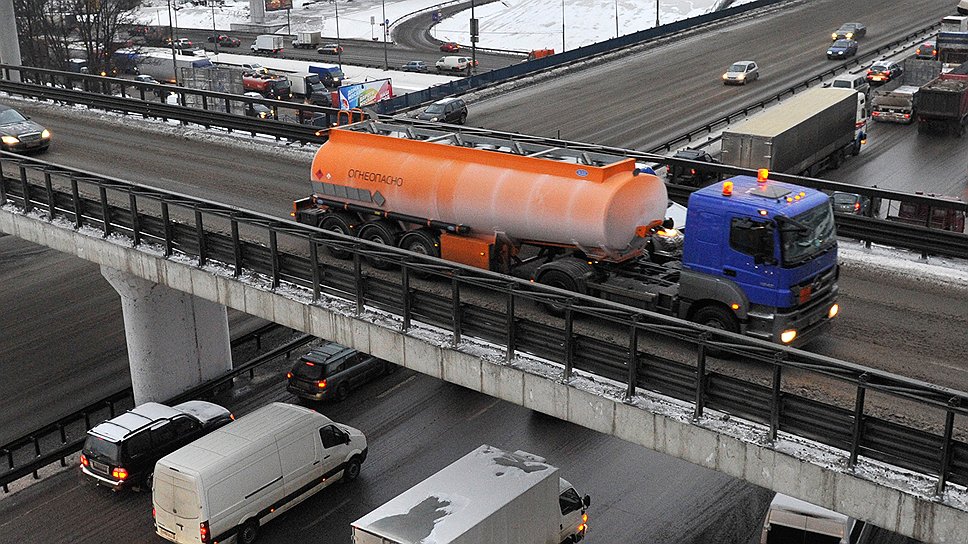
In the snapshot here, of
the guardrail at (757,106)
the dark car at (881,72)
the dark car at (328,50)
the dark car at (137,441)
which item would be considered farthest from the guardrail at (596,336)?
the dark car at (328,50)

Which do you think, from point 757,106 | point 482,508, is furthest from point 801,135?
point 482,508

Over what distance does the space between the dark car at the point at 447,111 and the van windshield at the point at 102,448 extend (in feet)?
88.2

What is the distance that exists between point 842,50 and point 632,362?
2075 inches

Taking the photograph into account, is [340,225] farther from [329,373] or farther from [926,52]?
[926,52]

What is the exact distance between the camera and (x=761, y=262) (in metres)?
15.7

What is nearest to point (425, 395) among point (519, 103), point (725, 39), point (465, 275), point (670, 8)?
point (465, 275)

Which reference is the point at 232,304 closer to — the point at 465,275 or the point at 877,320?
the point at 465,275

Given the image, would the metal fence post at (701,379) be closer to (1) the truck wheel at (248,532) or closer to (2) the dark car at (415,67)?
(1) the truck wheel at (248,532)

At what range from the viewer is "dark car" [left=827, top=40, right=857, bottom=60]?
61.2 metres

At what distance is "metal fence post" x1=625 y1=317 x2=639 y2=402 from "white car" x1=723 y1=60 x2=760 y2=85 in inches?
1778

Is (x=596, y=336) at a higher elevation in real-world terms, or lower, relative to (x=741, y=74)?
higher

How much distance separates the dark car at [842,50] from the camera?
201 ft

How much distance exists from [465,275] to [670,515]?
925 cm

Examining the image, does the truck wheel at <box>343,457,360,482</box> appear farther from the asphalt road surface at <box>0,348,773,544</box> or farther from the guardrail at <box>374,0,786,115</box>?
the guardrail at <box>374,0,786,115</box>
